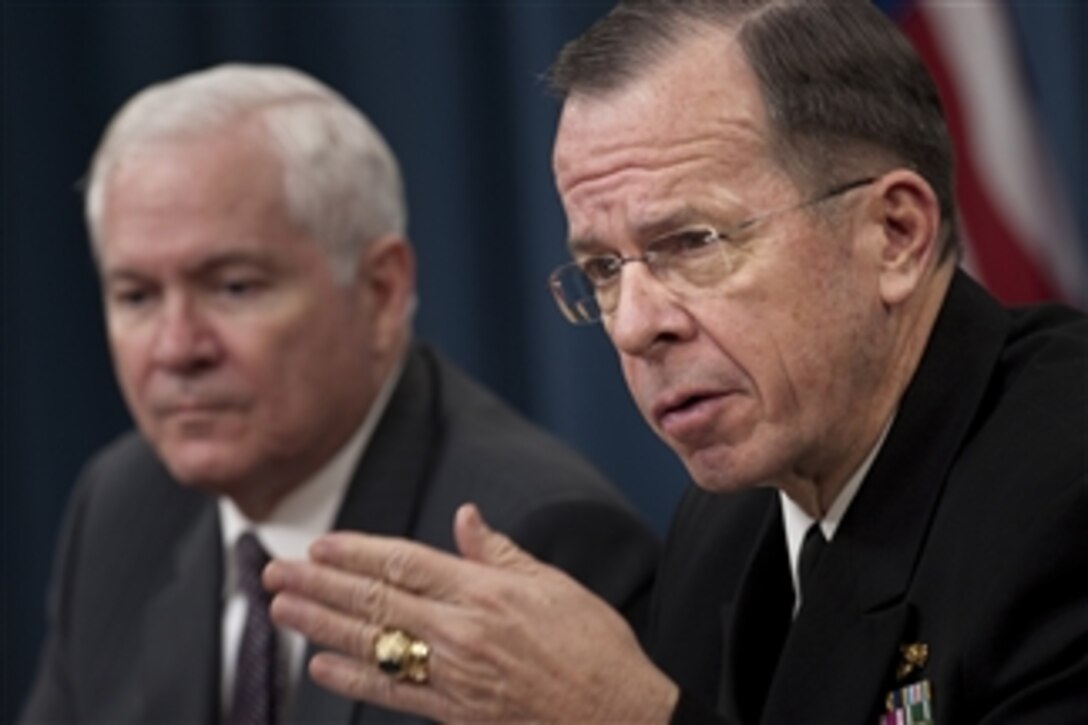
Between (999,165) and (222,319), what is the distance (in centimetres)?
137

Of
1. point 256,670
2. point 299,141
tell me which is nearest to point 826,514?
point 256,670

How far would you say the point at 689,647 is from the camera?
8.00ft

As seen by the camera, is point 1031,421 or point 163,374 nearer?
point 1031,421

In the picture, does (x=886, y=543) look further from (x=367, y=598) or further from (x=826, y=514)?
(x=367, y=598)

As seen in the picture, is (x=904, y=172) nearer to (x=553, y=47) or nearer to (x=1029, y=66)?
(x=1029, y=66)

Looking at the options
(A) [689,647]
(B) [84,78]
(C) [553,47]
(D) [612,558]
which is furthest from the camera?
(B) [84,78]

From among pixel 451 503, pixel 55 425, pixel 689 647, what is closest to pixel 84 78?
pixel 55 425

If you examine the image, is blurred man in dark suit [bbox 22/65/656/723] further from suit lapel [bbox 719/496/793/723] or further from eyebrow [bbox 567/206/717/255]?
eyebrow [bbox 567/206/717/255]

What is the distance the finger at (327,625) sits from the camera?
2156mm

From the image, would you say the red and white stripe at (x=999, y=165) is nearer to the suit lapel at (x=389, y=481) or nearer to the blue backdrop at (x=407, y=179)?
the blue backdrop at (x=407, y=179)

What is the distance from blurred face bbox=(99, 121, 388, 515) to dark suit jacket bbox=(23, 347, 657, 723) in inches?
5.5

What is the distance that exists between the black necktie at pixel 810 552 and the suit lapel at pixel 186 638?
120 centimetres

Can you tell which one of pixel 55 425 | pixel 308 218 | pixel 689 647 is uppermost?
pixel 308 218

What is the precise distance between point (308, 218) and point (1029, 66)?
125 cm
